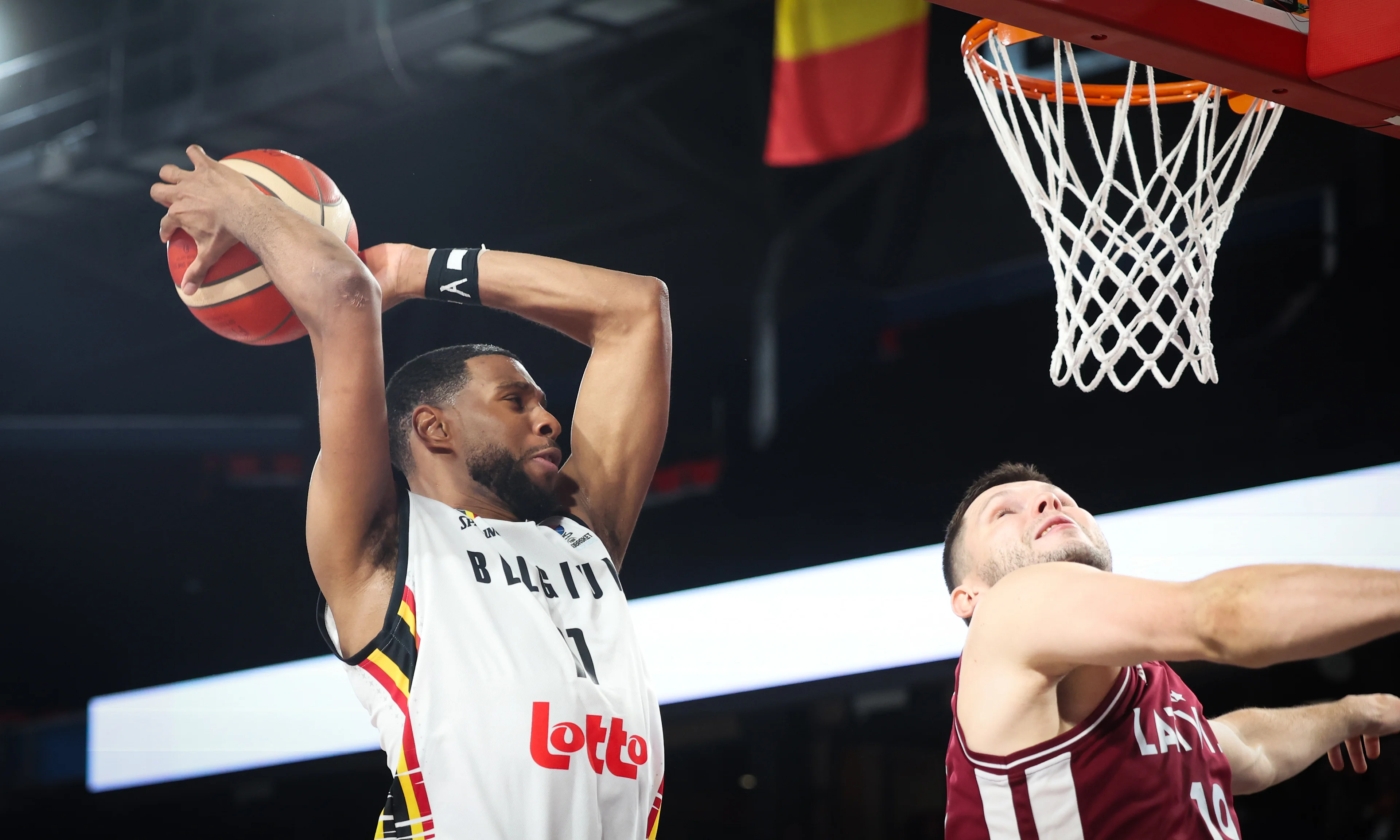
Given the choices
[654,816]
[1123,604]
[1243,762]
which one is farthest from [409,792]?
[1243,762]

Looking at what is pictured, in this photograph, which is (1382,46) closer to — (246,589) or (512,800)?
(512,800)

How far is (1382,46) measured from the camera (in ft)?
6.67

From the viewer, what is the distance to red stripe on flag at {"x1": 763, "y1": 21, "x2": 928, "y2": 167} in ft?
16.4

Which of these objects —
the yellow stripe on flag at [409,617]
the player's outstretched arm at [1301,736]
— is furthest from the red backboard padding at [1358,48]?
the yellow stripe on flag at [409,617]

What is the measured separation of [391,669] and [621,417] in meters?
0.81

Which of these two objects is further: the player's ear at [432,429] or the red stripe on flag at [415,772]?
the player's ear at [432,429]

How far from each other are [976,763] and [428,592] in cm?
114

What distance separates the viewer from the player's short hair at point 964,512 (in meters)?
2.69

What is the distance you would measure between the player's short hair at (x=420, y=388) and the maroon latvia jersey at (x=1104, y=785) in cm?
137

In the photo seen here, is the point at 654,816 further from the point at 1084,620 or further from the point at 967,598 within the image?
the point at 1084,620

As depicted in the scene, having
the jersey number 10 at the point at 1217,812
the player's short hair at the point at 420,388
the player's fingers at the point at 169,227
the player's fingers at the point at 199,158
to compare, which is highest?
the player's fingers at the point at 199,158

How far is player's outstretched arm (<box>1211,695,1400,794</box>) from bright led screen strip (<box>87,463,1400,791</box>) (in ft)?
5.90

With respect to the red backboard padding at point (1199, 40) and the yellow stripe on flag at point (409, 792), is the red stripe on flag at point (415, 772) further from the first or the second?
the red backboard padding at point (1199, 40)

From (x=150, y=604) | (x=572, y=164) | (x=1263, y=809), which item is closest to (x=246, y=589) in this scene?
(x=150, y=604)
